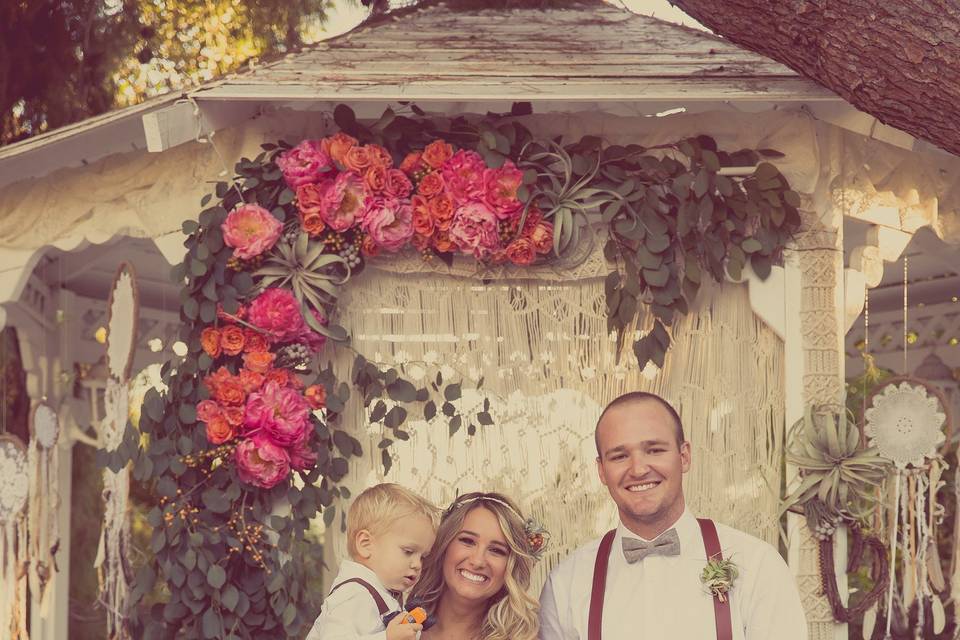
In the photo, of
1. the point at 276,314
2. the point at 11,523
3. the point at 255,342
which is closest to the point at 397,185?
the point at 276,314

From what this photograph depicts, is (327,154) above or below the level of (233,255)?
above

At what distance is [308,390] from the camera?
529 cm

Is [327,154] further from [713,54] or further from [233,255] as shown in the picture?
[713,54]

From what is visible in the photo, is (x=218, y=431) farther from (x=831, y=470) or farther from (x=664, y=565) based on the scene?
(x=831, y=470)

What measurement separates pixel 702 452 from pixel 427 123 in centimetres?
158

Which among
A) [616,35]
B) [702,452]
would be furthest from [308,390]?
[616,35]

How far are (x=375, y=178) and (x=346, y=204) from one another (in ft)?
0.47

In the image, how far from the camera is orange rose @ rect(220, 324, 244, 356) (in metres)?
5.26

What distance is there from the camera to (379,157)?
17.5ft

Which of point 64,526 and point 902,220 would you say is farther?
point 64,526

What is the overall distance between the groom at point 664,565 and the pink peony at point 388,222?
3.37ft

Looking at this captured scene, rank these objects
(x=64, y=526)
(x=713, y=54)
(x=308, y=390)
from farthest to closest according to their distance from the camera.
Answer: (x=64, y=526) < (x=713, y=54) < (x=308, y=390)

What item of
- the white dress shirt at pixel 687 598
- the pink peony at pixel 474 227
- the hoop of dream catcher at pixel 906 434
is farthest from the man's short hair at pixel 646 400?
the hoop of dream catcher at pixel 906 434

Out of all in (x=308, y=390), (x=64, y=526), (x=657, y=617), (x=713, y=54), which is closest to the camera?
(x=657, y=617)
